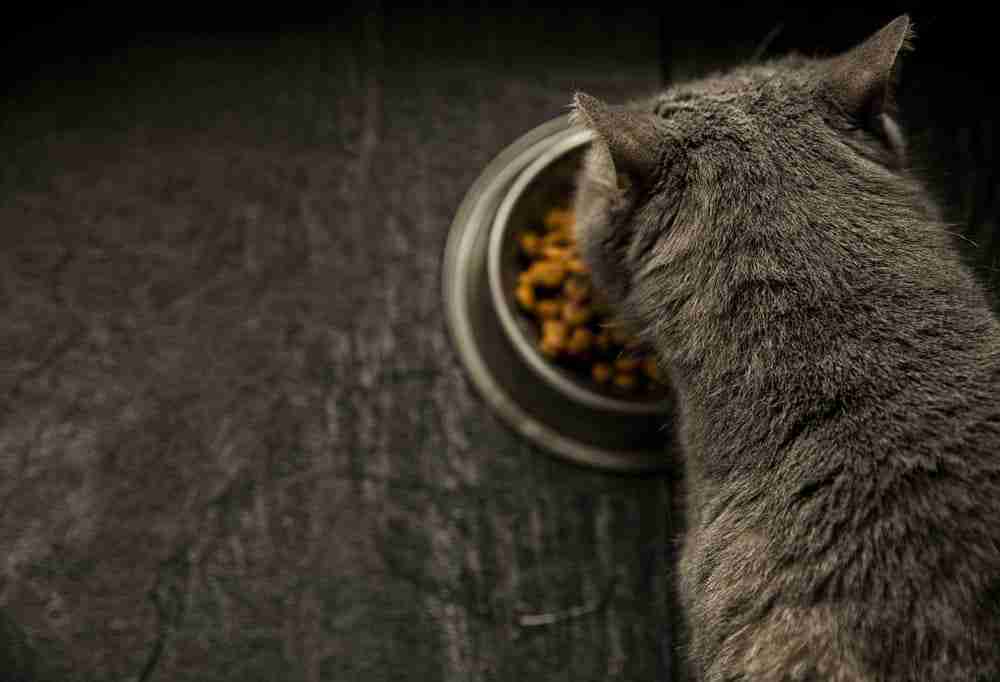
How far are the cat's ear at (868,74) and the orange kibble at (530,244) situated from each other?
405 mm

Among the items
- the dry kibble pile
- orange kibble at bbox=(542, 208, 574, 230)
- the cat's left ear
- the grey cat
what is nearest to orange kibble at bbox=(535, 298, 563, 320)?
the dry kibble pile

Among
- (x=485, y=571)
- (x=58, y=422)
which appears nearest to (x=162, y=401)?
(x=58, y=422)

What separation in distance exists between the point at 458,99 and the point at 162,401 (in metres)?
0.60

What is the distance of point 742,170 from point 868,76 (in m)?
0.15

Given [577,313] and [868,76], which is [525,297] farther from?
[868,76]

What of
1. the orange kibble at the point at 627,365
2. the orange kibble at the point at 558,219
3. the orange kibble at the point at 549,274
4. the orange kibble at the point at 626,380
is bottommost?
the orange kibble at the point at 626,380

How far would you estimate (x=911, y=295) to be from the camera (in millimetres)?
771

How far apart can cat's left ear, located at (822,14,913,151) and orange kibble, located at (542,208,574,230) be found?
14.7 inches

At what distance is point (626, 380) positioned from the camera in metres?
1.09

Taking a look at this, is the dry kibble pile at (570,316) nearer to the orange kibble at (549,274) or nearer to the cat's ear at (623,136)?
the orange kibble at (549,274)

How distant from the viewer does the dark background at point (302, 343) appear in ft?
3.68

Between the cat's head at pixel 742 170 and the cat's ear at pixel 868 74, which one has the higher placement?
the cat's ear at pixel 868 74

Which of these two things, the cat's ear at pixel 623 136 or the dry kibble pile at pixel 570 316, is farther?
the dry kibble pile at pixel 570 316

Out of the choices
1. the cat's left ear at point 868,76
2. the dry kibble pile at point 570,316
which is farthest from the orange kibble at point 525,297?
the cat's left ear at point 868,76
